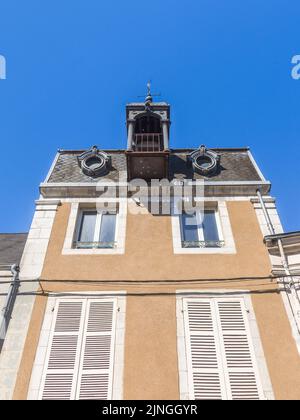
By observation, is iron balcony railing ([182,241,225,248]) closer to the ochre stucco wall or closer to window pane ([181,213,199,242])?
window pane ([181,213,199,242])

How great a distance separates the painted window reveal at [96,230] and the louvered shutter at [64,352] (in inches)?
66.2

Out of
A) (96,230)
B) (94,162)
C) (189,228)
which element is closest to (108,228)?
(96,230)

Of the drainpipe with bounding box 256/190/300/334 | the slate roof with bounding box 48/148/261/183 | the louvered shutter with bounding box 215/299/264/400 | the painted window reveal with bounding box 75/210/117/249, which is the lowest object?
the louvered shutter with bounding box 215/299/264/400

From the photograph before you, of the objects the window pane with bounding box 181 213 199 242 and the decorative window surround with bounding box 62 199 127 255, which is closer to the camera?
the decorative window surround with bounding box 62 199 127 255

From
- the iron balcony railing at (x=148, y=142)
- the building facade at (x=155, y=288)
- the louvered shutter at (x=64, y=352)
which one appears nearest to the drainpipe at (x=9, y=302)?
the building facade at (x=155, y=288)

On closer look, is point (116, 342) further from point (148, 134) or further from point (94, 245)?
point (148, 134)

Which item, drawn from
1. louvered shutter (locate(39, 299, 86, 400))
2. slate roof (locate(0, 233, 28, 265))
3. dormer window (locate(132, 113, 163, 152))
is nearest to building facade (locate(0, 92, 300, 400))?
louvered shutter (locate(39, 299, 86, 400))

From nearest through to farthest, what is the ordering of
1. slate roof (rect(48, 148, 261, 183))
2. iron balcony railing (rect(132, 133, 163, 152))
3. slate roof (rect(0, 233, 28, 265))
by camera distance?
1. slate roof (rect(0, 233, 28, 265))
2. slate roof (rect(48, 148, 261, 183))
3. iron balcony railing (rect(132, 133, 163, 152))

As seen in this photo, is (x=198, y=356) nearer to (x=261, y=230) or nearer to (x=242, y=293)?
(x=242, y=293)

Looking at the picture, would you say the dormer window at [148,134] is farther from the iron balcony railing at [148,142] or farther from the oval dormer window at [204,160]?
the oval dormer window at [204,160]

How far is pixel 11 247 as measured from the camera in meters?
11.1

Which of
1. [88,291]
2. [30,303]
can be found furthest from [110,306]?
[30,303]

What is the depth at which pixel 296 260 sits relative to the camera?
28.7 feet

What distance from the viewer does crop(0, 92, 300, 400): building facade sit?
22.4 ft
